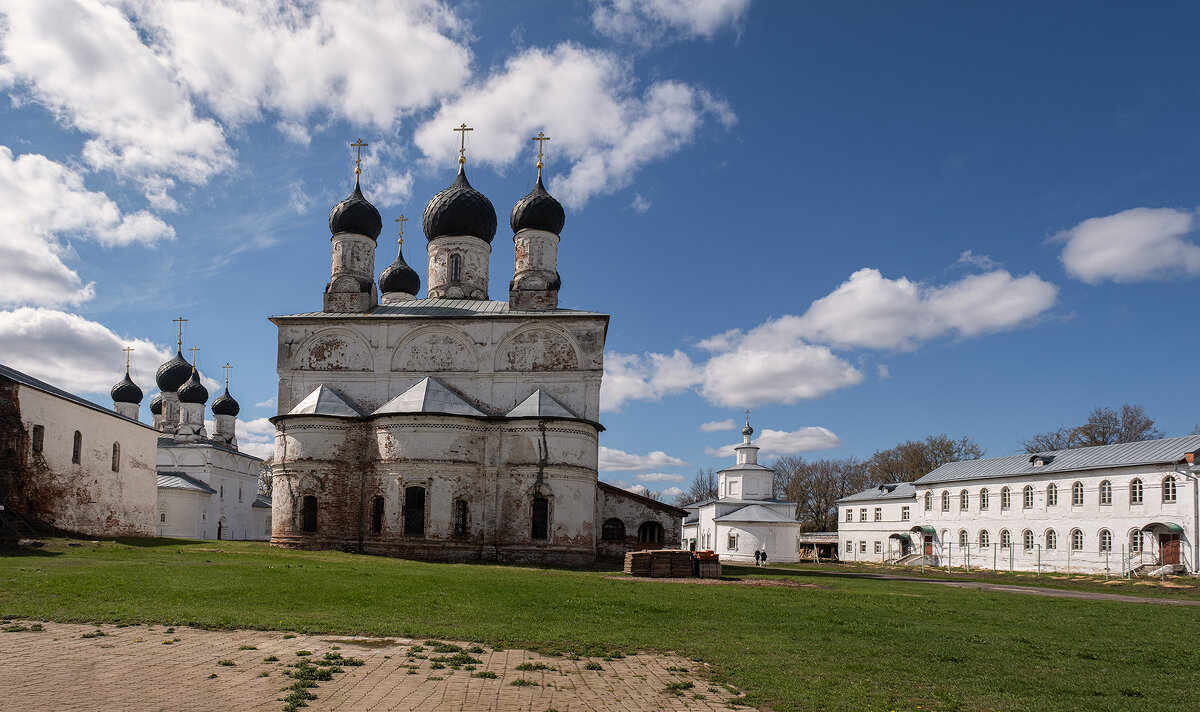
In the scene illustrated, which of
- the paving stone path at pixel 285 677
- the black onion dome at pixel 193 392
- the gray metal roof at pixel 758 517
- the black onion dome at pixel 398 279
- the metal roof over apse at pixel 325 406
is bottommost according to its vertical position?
the gray metal roof at pixel 758 517

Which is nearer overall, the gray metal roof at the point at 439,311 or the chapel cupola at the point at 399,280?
the gray metal roof at the point at 439,311

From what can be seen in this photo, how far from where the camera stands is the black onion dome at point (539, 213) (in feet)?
106

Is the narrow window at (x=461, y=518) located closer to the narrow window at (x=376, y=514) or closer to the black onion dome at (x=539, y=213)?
the narrow window at (x=376, y=514)

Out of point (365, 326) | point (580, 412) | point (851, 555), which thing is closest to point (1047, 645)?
point (580, 412)

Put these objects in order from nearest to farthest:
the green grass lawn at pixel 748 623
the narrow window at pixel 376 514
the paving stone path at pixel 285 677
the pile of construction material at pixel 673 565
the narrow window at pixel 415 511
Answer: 1. the paving stone path at pixel 285 677
2. the green grass lawn at pixel 748 623
3. the pile of construction material at pixel 673 565
4. the narrow window at pixel 415 511
5. the narrow window at pixel 376 514

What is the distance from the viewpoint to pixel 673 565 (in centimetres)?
2252

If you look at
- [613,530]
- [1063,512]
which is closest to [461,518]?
[613,530]

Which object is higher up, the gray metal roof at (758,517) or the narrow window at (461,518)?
the narrow window at (461,518)

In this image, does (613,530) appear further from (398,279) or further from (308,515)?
(398,279)

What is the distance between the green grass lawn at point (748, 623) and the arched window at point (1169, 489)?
18004 millimetres

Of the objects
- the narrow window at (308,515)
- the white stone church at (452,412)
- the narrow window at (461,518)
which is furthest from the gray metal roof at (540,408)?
the narrow window at (308,515)

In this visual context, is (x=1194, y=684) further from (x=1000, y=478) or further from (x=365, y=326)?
(x=1000, y=478)

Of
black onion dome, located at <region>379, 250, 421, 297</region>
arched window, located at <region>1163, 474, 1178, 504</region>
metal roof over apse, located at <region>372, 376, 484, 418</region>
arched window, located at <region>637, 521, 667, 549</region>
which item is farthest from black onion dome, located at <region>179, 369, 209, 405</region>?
arched window, located at <region>1163, 474, 1178, 504</region>

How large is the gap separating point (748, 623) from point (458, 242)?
24370 mm
